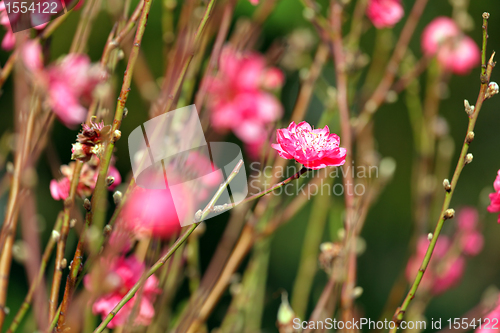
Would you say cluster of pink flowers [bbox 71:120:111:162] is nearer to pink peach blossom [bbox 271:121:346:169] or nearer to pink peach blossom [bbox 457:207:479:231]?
pink peach blossom [bbox 271:121:346:169]

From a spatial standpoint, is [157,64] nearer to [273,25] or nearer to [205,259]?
[273,25]

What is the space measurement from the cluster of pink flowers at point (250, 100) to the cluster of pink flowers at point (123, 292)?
506mm

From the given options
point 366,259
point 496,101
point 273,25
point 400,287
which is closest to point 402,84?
point 400,287

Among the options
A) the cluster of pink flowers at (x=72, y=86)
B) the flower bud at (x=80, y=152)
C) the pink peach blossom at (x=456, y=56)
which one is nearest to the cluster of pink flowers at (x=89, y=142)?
the flower bud at (x=80, y=152)

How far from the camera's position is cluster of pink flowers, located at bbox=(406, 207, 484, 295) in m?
0.86

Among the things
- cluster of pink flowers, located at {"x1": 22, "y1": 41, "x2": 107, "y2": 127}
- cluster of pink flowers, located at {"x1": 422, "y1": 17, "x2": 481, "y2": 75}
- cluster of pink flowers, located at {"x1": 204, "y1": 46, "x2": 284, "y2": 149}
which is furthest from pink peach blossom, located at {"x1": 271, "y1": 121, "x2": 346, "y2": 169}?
cluster of pink flowers, located at {"x1": 422, "y1": 17, "x2": 481, "y2": 75}

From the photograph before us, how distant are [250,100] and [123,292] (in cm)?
67

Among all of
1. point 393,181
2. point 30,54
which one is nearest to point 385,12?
point 30,54

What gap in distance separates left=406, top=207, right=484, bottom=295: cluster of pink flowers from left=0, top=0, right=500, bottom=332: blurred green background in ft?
1.41

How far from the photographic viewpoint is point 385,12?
2.61 feet

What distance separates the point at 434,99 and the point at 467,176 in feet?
3.88

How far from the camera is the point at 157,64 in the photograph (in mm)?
1593

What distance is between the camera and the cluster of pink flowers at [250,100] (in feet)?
3.41

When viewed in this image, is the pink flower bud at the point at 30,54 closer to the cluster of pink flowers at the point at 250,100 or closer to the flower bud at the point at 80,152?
the flower bud at the point at 80,152
